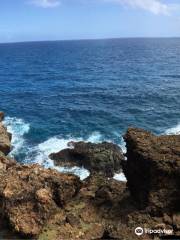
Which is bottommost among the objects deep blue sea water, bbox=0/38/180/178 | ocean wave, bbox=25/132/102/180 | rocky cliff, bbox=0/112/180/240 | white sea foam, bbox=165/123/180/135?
ocean wave, bbox=25/132/102/180

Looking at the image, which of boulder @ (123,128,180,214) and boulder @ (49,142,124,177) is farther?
boulder @ (49,142,124,177)

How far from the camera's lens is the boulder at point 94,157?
1722 inches

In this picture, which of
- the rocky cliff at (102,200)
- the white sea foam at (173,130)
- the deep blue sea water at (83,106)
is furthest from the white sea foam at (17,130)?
the rocky cliff at (102,200)

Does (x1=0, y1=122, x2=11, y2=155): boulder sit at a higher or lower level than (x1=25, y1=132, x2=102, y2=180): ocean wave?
higher

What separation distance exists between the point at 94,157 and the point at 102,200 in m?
21.0

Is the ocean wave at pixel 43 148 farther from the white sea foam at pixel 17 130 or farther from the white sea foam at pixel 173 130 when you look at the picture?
the white sea foam at pixel 173 130

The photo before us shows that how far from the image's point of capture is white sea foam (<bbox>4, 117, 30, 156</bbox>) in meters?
52.8

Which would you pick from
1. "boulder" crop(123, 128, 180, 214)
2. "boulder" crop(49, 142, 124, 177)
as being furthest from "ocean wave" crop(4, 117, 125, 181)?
"boulder" crop(123, 128, 180, 214)

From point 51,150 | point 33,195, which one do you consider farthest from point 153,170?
point 51,150

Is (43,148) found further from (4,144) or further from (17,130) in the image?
(17,130)

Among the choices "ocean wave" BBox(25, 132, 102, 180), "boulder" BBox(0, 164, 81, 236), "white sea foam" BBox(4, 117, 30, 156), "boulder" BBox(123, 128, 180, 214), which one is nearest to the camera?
"boulder" BBox(123, 128, 180, 214)

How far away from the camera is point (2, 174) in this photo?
85.8 ft

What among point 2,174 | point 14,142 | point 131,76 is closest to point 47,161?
point 14,142

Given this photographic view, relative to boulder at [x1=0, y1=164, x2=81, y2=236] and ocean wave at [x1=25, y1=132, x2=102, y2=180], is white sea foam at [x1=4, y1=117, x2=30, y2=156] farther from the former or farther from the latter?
boulder at [x1=0, y1=164, x2=81, y2=236]
